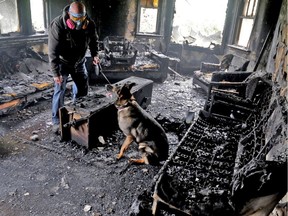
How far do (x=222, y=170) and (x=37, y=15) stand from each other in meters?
7.65

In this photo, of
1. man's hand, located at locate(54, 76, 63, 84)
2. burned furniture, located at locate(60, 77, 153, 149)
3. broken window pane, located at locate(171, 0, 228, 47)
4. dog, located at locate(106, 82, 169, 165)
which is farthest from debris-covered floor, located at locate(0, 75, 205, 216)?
broken window pane, located at locate(171, 0, 228, 47)

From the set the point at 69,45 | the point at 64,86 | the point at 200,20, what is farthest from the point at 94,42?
the point at 200,20

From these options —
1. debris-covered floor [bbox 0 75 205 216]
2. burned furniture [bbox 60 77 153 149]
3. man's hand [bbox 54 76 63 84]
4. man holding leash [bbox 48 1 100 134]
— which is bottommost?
debris-covered floor [bbox 0 75 205 216]

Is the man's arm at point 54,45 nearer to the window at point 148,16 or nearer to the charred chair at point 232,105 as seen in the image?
the charred chair at point 232,105

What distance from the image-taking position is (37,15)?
26.3ft

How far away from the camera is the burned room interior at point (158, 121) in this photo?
104 inches

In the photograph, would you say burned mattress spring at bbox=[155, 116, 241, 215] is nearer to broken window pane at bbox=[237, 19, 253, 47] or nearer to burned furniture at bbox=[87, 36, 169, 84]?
burned furniture at bbox=[87, 36, 169, 84]

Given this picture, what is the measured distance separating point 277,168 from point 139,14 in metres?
9.58

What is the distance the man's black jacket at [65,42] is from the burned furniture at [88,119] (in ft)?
2.57

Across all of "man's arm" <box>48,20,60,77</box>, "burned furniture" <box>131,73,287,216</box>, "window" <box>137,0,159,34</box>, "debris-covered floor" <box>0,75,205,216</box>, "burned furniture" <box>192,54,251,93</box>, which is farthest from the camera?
"window" <box>137,0,159,34</box>

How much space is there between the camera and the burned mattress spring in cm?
256

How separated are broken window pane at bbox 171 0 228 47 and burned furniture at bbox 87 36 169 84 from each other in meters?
7.55

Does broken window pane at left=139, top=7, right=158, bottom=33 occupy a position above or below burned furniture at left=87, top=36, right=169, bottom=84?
above

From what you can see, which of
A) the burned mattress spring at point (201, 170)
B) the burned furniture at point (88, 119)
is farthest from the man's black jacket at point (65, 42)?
the burned mattress spring at point (201, 170)
